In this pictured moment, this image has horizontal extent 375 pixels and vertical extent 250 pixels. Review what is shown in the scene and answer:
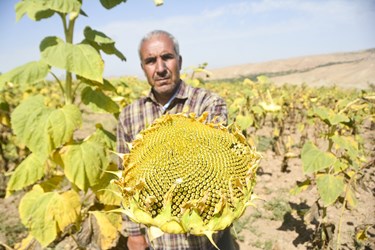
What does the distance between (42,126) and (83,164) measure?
16.2 inches

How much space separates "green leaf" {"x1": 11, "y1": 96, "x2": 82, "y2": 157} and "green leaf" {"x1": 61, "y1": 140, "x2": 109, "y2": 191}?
7.0 inches

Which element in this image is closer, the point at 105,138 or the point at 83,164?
the point at 83,164

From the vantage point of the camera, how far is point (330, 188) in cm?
290

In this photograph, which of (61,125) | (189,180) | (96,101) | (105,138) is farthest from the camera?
(105,138)

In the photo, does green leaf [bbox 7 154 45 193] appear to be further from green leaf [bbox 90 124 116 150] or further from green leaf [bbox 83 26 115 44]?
green leaf [bbox 83 26 115 44]

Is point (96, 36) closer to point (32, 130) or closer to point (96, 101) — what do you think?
point (96, 101)

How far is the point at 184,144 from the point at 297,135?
9.76 meters

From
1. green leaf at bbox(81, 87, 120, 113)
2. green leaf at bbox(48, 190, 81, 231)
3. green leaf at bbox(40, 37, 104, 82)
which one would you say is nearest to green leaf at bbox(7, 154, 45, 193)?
green leaf at bbox(48, 190, 81, 231)

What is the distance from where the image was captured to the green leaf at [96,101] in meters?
2.57

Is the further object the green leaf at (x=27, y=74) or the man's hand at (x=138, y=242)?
the man's hand at (x=138, y=242)

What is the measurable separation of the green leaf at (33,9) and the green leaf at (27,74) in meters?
0.34

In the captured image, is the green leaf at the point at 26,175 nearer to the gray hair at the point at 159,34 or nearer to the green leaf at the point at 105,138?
the green leaf at the point at 105,138

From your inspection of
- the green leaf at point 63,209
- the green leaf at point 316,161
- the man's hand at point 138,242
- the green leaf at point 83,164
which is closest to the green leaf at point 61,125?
the green leaf at point 83,164

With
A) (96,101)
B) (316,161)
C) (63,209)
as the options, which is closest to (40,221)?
(63,209)
